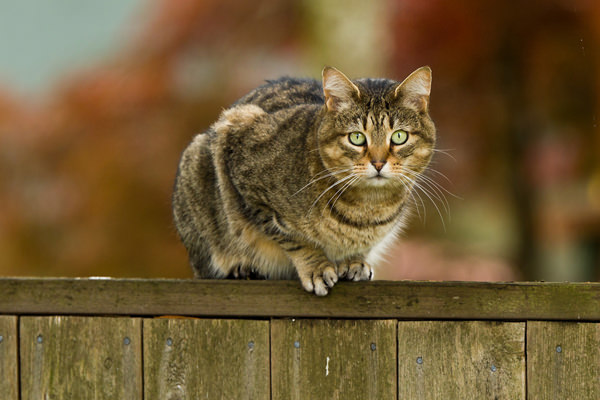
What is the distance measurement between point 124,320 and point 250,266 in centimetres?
68

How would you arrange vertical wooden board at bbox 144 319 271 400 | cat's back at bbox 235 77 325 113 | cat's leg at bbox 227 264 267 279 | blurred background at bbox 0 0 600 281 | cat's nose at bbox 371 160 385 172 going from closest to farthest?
vertical wooden board at bbox 144 319 271 400, cat's nose at bbox 371 160 385 172, cat's leg at bbox 227 264 267 279, cat's back at bbox 235 77 325 113, blurred background at bbox 0 0 600 281

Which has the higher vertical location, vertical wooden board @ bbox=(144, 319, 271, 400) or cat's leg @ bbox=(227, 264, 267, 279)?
cat's leg @ bbox=(227, 264, 267, 279)

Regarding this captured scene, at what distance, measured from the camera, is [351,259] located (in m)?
3.04

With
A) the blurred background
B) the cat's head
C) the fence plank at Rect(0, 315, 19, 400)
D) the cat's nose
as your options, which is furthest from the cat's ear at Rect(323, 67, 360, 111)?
the blurred background

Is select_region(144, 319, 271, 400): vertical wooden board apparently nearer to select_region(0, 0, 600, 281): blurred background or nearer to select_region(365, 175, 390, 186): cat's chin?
select_region(365, 175, 390, 186): cat's chin

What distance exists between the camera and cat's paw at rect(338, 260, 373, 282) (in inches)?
111

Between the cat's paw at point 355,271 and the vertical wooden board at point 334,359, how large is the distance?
0.32m

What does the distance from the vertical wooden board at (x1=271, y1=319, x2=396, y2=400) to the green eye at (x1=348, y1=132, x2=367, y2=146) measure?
2.06ft

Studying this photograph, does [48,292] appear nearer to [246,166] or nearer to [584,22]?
[246,166]

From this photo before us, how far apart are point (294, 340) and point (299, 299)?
123 mm

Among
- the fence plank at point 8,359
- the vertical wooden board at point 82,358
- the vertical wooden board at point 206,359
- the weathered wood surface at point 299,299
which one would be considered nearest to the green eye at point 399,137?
the weathered wood surface at point 299,299

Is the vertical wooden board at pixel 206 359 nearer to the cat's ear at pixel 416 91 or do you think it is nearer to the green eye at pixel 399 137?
the green eye at pixel 399 137

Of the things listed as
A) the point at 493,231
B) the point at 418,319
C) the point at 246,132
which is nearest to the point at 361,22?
the point at 246,132

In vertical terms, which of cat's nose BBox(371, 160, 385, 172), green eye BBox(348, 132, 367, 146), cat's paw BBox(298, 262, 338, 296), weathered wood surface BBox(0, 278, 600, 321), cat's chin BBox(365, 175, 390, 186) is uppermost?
green eye BBox(348, 132, 367, 146)
